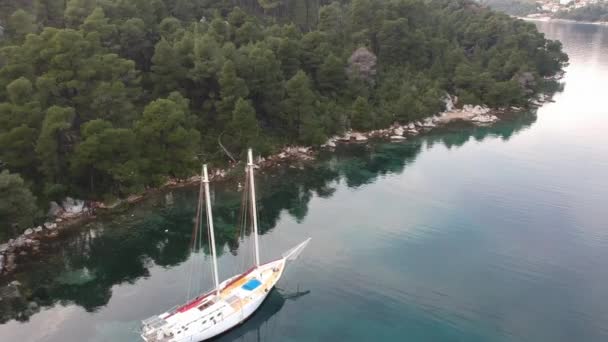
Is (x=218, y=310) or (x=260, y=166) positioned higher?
(x=260, y=166)

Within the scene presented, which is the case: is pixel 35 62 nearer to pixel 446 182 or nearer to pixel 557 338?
pixel 446 182

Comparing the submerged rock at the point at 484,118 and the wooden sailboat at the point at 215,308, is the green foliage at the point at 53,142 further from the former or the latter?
the submerged rock at the point at 484,118

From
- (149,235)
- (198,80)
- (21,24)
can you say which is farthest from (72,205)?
(21,24)

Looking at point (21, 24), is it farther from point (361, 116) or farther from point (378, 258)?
point (378, 258)

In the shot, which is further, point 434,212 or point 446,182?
point 446,182

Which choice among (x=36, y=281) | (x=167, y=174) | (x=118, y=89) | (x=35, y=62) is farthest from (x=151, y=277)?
(x=35, y=62)

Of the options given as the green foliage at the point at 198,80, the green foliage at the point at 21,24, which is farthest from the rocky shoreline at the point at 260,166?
the green foliage at the point at 21,24
